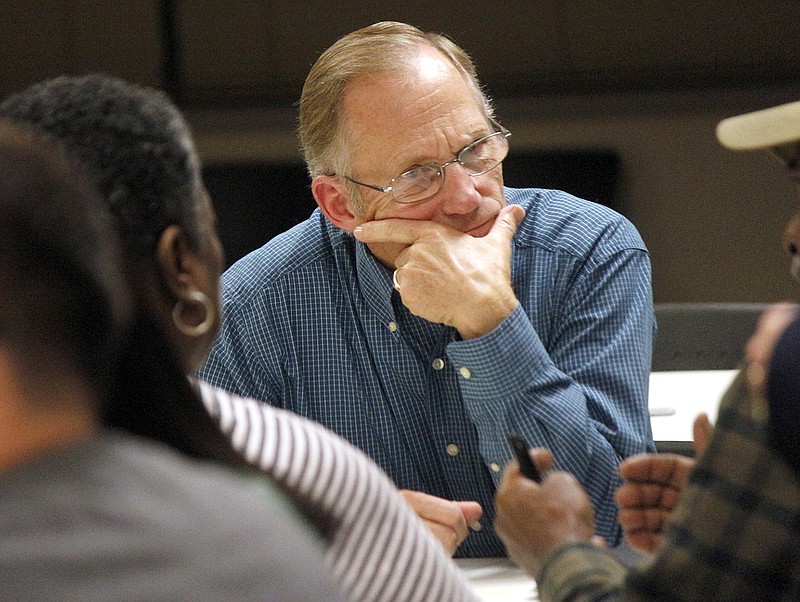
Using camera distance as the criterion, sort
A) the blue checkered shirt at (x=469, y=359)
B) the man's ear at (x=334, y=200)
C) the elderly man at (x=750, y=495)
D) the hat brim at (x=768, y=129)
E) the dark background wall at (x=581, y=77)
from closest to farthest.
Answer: the elderly man at (x=750, y=495), the hat brim at (x=768, y=129), the blue checkered shirt at (x=469, y=359), the man's ear at (x=334, y=200), the dark background wall at (x=581, y=77)

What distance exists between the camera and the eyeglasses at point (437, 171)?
183cm

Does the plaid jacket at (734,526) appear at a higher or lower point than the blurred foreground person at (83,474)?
lower

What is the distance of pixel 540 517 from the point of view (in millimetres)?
1131

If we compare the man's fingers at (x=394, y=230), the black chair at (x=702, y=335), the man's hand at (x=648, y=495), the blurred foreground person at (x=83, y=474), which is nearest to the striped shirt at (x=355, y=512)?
the blurred foreground person at (x=83, y=474)

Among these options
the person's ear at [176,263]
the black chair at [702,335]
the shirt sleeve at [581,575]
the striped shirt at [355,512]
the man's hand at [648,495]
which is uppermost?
the person's ear at [176,263]

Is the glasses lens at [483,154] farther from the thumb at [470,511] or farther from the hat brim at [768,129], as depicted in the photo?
the hat brim at [768,129]

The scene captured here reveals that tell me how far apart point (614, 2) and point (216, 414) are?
333cm

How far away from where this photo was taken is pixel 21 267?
64 centimetres

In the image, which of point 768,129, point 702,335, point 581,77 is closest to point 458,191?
point 768,129

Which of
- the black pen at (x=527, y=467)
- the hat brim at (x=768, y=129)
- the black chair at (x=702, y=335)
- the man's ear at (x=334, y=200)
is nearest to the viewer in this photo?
the hat brim at (x=768, y=129)

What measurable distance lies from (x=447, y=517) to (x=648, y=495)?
349mm

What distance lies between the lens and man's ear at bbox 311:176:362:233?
6.38 feet

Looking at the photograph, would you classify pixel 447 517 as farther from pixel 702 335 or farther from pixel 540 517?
pixel 702 335

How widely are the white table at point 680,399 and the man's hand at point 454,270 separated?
452 millimetres
